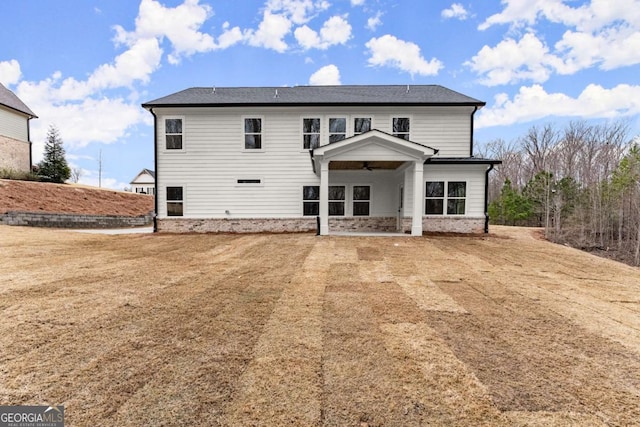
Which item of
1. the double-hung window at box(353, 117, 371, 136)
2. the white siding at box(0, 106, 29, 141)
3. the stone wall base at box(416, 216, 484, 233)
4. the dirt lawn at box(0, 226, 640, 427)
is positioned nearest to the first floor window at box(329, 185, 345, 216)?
the double-hung window at box(353, 117, 371, 136)

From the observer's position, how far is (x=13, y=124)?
77.2 feet

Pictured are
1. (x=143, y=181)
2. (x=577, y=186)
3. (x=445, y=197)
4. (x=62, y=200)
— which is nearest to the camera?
(x=445, y=197)

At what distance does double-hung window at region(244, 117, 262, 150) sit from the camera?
14500mm

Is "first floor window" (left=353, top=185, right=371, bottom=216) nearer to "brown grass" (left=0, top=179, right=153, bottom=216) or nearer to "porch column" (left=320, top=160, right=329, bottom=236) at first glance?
"porch column" (left=320, top=160, right=329, bottom=236)

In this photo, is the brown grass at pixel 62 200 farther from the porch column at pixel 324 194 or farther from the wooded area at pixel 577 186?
the wooded area at pixel 577 186

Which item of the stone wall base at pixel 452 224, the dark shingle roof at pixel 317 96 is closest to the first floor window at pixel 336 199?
the stone wall base at pixel 452 224

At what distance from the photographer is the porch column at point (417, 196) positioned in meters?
12.1

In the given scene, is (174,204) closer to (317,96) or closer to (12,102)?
(317,96)

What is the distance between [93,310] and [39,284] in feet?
6.74

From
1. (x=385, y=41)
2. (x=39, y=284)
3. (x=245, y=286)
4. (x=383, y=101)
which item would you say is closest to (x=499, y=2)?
(x=383, y=101)

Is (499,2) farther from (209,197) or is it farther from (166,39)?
(166,39)

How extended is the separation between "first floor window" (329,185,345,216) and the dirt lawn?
8152 millimetres

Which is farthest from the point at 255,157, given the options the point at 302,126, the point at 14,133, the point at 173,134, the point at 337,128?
the point at 14,133

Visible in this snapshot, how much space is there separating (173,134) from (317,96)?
287 inches
